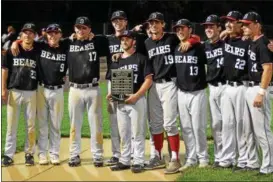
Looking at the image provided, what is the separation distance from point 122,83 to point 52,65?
1.20 meters

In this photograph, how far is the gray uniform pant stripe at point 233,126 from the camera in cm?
679

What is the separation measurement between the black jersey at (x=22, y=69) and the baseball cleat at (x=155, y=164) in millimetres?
2055

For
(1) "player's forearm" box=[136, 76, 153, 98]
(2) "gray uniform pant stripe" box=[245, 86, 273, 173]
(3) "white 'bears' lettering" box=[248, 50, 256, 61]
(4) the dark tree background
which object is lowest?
(2) "gray uniform pant stripe" box=[245, 86, 273, 173]

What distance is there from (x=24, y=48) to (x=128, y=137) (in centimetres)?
208

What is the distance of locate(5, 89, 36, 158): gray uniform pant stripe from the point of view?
7488mm

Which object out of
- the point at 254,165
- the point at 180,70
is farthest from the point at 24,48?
the point at 254,165

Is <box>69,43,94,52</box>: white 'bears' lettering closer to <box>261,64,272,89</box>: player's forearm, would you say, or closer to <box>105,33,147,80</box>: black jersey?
<box>105,33,147,80</box>: black jersey

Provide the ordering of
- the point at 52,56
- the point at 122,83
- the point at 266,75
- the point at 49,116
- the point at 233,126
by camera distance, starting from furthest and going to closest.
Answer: the point at 49,116 → the point at 52,56 → the point at 122,83 → the point at 233,126 → the point at 266,75

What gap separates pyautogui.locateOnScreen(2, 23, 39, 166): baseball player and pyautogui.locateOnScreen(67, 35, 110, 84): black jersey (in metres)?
0.57

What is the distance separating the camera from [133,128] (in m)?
7.08

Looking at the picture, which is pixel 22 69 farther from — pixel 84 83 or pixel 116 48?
pixel 116 48

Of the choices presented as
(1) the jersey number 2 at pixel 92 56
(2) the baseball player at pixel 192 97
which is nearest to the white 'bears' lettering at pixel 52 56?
(1) the jersey number 2 at pixel 92 56

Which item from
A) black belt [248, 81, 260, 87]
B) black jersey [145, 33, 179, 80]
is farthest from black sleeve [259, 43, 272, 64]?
black jersey [145, 33, 179, 80]

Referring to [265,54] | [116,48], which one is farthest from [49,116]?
[265,54]
